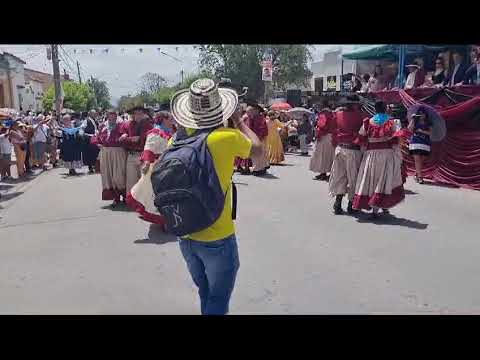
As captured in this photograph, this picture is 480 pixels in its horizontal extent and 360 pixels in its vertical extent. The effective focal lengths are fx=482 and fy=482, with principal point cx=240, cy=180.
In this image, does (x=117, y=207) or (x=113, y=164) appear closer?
(x=113, y=164)

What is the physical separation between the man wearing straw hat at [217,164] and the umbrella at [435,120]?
24.0ft

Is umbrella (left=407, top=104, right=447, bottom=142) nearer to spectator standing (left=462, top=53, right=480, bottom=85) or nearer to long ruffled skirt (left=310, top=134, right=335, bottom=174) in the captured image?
spectator standing (left=462, top=53, right=480, bottom=85)

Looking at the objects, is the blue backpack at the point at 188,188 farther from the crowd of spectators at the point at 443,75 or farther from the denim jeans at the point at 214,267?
the crowd of spectators at the point at 443,75

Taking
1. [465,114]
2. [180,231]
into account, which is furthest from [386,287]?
[465,114]

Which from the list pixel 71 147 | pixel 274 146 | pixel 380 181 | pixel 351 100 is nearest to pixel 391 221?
pixel 380 181

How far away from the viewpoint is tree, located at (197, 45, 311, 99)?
39.3m

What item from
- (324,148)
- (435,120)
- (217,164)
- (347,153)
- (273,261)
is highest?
(217,164)

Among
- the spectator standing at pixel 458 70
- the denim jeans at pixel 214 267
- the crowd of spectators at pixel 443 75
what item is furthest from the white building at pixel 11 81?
the denim jeans at pixel 214 267

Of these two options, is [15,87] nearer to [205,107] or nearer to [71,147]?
[71,147]

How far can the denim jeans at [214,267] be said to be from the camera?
9.16ft

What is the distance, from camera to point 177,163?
255 cm

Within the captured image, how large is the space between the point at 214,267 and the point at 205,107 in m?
0.92

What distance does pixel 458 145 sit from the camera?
938 cm

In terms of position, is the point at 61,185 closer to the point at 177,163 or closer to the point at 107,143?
the point at 107,143
